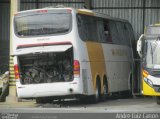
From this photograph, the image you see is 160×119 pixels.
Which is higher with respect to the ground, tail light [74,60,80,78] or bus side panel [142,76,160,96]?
tail light [74,60,80,78]

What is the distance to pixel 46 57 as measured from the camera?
1759cm

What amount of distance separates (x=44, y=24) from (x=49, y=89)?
229 centimetres

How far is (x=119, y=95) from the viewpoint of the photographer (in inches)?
985

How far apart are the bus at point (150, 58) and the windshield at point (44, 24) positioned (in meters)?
2.65

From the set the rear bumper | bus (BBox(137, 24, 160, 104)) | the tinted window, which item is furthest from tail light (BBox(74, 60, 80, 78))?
bus (BBox(137, 24, 160, 104))

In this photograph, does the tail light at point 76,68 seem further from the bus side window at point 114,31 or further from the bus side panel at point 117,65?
the bus side window at point 114,31

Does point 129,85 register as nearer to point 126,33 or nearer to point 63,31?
point 126,33

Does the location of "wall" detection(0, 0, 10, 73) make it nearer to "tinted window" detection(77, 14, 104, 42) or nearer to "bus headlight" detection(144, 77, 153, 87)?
"tinted window" detection(77, 14, 104, 42)

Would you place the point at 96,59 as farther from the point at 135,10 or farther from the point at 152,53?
the point at 135,10

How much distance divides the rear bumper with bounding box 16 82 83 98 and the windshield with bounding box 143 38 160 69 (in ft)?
8.09

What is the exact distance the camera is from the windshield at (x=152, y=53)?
17.5 meters

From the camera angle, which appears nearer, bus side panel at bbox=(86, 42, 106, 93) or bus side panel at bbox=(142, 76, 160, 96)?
bus side panel at bbox=(142, 76, 160, 96)

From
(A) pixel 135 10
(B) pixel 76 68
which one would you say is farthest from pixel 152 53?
(A) pixel 135 10

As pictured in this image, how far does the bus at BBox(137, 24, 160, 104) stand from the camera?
1730cm
